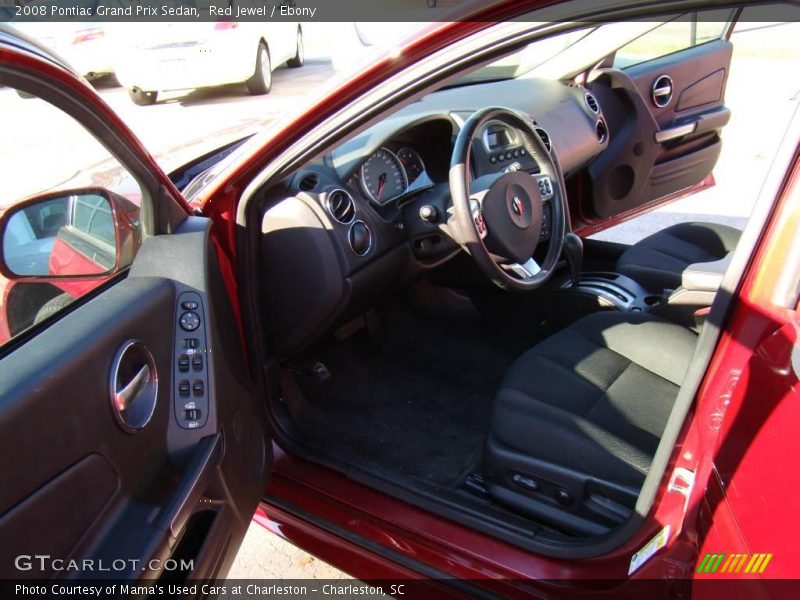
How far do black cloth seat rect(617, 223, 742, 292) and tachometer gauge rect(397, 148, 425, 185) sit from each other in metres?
0.97

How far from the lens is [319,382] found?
2.48 metres

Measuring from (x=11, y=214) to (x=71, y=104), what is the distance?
30 cm

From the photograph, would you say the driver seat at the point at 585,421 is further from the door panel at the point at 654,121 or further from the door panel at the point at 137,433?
the door panel at the point at 654,121

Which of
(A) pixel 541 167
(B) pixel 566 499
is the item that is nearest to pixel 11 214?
(B) pixel 566 499

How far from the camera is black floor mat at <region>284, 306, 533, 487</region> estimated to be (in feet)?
7.38

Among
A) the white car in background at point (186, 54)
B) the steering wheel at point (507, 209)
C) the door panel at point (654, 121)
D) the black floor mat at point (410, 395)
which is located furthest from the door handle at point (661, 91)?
the white car in background at point (186, 54)

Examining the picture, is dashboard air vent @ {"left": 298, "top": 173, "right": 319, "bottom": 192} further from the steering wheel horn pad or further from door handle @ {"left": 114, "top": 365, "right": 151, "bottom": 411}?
door handle @ {"left": 114, "top": 365, "right": 151, "bottom": 411}

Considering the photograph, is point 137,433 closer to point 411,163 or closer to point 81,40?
point 411,163

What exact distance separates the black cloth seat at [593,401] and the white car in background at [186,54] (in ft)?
22.7

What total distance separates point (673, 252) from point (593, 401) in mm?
1214

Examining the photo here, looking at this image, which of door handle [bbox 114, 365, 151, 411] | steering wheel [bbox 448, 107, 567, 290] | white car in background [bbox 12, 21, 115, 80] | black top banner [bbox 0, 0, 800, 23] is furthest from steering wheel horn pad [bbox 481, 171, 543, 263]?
white car in background [bbox 12, 21, 115, 80]

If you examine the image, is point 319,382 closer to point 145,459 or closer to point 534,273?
point 534,273

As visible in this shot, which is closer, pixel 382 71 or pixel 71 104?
Answer: pixel 71 104

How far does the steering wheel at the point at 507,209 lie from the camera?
6.74 feet
